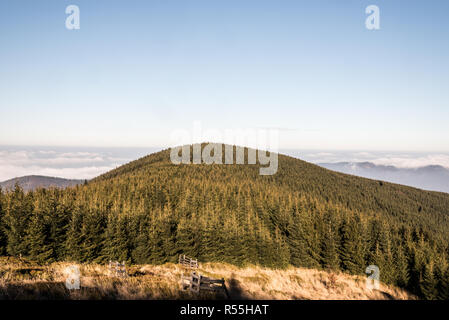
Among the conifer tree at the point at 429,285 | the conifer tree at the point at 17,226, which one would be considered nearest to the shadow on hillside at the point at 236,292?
the conifer tree at the point at 429,285

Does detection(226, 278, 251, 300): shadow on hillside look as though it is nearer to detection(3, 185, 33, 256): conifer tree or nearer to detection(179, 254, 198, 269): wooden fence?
detection(179, 254, 198, 269): wooden fence

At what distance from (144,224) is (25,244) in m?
20.1

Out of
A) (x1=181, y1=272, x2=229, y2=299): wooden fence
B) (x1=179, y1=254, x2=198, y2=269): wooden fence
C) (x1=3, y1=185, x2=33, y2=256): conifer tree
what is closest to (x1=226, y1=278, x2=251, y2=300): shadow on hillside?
(x1=181, y1=272, x2=229, y2=299): wooden fence

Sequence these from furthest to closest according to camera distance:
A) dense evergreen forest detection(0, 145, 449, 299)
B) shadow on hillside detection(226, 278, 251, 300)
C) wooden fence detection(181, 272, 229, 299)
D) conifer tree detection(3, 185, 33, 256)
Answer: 1. dense evergreen forest detection(0, 145, 449, 299)
2. conifer tree detection(3, 185, 33, 256)
3. shadow on hillside detection(226, 278, 251, 300)
4. wooden fence detection(181, 272, 229, 299)

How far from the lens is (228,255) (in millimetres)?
52406

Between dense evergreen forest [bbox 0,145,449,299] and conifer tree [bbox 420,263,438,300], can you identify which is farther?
dense evergreen forest [bbox 0,145,449,299]

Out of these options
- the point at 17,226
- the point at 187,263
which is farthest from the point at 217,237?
the point at 17,226

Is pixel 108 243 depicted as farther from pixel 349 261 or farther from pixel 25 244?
pixel 349 261

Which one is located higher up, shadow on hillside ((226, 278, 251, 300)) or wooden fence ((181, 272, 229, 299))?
wooden fence ((181, 272, 229, 299))

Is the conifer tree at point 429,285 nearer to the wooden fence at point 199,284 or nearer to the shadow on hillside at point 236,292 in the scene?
the shadow on hillside at point 236,292
